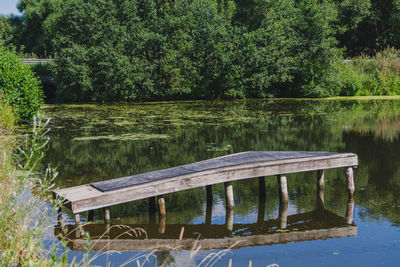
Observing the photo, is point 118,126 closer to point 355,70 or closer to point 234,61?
point 234,61

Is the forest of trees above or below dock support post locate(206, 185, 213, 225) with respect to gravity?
above

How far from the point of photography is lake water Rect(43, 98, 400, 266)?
6691 millimetres

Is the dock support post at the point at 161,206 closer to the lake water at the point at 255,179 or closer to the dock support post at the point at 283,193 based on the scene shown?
the lake water at the point at 255,179

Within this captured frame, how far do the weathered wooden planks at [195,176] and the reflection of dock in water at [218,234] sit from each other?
0.52 m

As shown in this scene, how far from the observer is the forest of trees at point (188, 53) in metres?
30.7

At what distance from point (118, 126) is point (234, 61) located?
14.6 m

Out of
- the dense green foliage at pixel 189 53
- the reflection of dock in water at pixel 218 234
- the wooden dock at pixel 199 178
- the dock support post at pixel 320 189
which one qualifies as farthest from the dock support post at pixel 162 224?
the dense green foliage at pixel 189 53

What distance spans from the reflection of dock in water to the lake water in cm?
3

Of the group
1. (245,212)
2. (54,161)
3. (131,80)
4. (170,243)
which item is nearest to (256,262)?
(170,243)

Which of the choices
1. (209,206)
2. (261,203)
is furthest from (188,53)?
(209,206)

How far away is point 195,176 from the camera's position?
777cm

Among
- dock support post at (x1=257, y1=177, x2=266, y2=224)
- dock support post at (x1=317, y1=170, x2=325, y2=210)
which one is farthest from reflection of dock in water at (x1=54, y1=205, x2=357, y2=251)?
dock support post at (x1=317, y1=170, x2=325, y2=210)

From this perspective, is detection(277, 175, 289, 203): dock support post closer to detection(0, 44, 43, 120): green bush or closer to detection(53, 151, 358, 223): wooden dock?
detection(53, 151, 358, 223): wooden dock

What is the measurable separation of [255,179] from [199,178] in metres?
3.19
